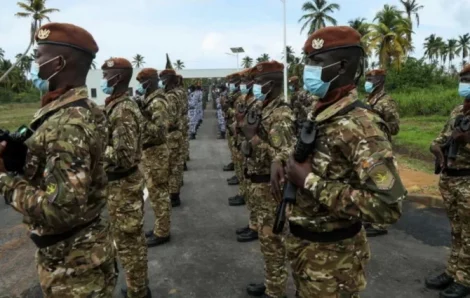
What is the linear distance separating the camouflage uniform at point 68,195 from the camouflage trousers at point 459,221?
3.17m

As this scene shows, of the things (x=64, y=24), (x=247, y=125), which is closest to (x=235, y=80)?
(x=247, y=125)

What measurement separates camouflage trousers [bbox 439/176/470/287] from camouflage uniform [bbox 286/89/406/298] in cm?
192

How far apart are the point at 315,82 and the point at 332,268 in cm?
103

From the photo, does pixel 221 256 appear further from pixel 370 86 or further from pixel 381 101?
pixel 370 86

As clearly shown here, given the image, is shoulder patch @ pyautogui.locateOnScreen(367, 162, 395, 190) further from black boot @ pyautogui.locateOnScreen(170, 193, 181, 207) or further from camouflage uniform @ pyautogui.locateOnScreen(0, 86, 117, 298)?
black boot @ pyautogui.locateOnScreen(170, 193, 181, 207)

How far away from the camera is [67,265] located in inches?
85.7

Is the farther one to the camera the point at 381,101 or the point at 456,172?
the point at 381,101

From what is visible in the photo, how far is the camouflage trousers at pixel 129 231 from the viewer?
12.2ft

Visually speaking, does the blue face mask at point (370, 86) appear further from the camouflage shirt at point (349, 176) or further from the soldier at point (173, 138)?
the camouflage shirt at point (349, 176)

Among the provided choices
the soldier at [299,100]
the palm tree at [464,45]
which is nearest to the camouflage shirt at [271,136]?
the soldier at [299,100]

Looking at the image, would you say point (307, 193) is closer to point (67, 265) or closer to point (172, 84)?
point (67, 265)

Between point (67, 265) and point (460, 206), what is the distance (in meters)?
3.45

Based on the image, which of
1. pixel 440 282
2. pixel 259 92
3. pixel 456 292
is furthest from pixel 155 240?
pixel 456 292

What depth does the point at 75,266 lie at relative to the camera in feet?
7.17
